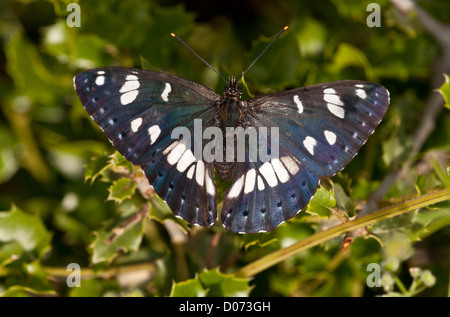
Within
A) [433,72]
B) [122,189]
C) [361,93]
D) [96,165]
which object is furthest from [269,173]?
[433,72]

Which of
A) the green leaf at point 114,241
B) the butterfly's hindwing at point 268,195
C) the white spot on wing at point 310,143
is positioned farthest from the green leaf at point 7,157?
the white spot on wing at point 310,143

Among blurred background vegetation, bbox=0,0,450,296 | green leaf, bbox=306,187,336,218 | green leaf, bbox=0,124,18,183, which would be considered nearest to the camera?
green leaf, bbox=306,187,336,218

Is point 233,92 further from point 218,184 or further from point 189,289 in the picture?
point 189,289

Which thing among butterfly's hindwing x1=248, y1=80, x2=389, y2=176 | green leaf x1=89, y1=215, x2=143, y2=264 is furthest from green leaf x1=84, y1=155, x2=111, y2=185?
butterfly's hindwing x1=248, y1=80, x2=389, y2=176

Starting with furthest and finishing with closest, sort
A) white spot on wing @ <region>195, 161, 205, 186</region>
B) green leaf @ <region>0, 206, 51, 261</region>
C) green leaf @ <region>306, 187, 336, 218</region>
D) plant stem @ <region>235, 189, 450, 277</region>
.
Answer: green leaf @ <region>0, 206, 51, 261</region> → white spot on wing @ <region>195, 161, 205, 186</region> → green leaf @ <region>306, 187, 336, 218</region> → plant stem @ <region>235, 189, 450, 277</region>

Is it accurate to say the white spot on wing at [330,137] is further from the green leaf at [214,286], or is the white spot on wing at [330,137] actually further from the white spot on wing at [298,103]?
the green leaf at [214,286]

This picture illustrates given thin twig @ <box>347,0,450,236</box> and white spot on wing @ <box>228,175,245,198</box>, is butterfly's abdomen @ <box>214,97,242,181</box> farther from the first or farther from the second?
thin twig @ <box>347,0,450,236</box>
